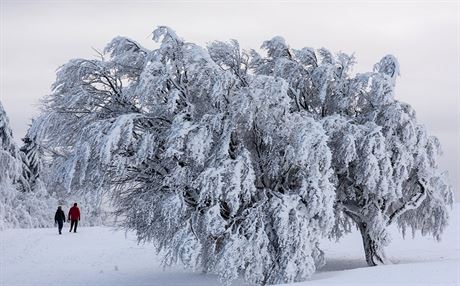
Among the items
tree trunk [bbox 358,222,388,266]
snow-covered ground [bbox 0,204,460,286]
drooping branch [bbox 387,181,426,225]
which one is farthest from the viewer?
tree trunk [bbox 358,222,388,266]

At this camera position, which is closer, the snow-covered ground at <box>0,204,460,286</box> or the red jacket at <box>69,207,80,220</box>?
the snow-covered ground at <box>0,204,460,286</box>

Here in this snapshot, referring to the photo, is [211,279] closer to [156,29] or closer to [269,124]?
[269,124]

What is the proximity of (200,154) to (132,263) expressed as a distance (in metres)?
9.71

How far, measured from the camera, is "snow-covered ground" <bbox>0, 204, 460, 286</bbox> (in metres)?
14.8

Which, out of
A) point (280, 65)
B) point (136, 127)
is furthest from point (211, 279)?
point (280, 65)

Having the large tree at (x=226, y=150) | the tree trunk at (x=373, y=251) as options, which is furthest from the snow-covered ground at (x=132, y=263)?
the large tree at (x=226, y=150)

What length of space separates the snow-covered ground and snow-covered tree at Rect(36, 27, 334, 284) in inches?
70.2

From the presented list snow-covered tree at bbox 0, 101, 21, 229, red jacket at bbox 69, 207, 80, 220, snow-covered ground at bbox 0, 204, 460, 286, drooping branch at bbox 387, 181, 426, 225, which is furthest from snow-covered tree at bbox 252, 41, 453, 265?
snow-covered tree at bbox 0, 101, 21, 229

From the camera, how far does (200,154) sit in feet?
53.6

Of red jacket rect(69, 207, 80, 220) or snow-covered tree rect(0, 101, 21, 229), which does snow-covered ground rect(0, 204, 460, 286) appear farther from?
snow-covered tree rect(0, 101, 21, 229)

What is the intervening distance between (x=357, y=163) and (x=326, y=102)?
259 centimetres

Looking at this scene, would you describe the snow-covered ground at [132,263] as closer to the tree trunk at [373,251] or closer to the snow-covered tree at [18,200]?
the tree trunk at [373,251]

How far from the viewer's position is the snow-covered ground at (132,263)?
1477cm

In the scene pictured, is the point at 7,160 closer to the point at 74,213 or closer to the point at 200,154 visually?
the point at 74,213
